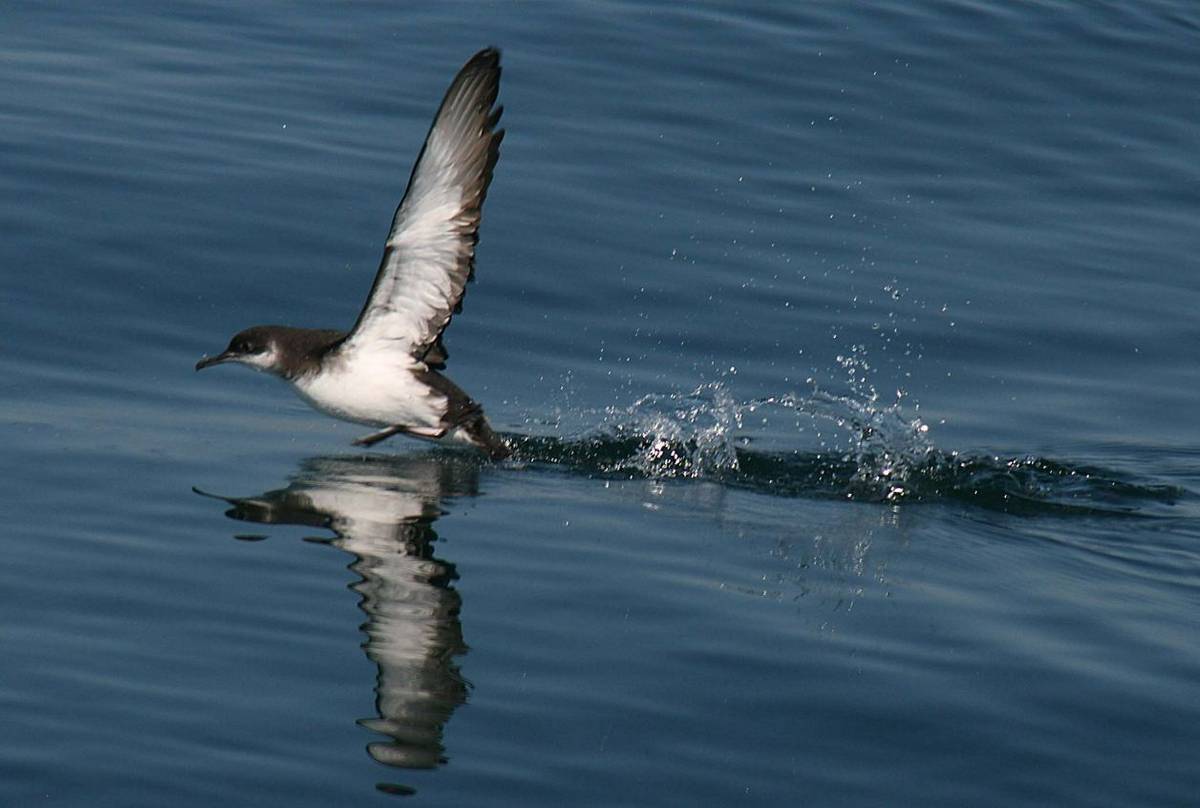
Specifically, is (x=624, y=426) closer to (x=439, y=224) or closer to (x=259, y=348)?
(x=439, y=224)

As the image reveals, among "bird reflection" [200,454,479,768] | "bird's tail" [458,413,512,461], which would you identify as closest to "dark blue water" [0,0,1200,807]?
"bird reflection" [200,454,479,768]

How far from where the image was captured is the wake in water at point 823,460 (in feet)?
32.1

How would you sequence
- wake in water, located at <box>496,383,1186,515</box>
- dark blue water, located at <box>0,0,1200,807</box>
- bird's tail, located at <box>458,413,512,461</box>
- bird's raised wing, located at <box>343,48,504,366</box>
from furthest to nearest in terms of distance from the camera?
bird's tail, located at <box>458,413,512,461</box>
wake in water, located at <box>496,383,1186,515</box>
bird's raised wing, located at <box>343,48,504,366</box>
dark blue water, located at <box>0,0,1200,807</box>

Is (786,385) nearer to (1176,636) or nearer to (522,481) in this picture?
(522,481)

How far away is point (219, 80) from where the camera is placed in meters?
17.3

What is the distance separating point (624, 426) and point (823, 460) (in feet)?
3.70

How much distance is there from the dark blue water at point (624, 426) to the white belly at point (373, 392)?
292mm

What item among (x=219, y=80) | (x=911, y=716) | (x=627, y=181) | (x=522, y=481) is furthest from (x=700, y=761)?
(x=219, y=80)

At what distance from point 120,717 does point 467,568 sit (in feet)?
7.05

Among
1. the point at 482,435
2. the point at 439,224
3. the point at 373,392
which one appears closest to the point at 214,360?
the point at 373,392

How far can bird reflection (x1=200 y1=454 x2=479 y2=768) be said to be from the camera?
646 cm

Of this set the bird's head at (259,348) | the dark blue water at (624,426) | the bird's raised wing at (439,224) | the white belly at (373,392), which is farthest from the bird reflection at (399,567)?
the bird's raised wing at (439,224)

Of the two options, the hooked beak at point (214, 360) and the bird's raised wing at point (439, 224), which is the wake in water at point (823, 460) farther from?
the hooked beak at point (214, 360)

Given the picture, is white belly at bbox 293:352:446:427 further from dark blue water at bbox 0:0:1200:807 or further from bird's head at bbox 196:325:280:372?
dark blue water at bbox 0:0:1200:807
